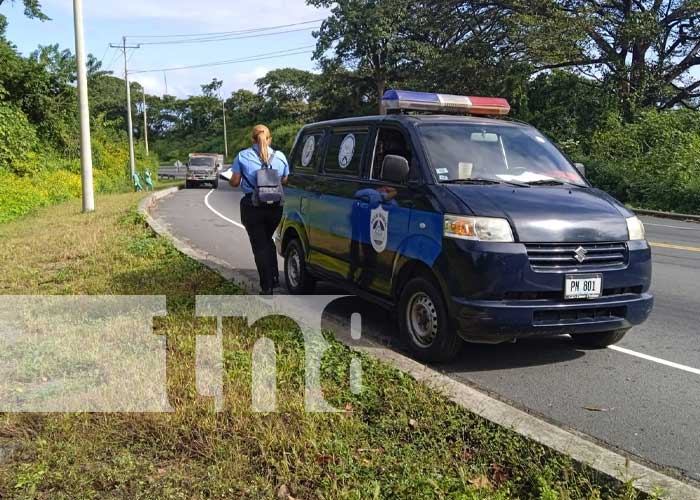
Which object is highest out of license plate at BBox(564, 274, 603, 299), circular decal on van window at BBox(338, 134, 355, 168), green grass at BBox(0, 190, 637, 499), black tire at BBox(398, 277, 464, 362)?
circular decal on van window at BBox(338, 134, 355, 168)

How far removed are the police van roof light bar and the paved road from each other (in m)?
2.12

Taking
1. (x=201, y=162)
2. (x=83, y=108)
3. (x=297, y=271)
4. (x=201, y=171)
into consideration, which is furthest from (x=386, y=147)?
(x=201, y=162)

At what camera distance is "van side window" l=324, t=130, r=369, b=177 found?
6297mm

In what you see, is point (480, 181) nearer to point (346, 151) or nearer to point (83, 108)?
point (346, 151)

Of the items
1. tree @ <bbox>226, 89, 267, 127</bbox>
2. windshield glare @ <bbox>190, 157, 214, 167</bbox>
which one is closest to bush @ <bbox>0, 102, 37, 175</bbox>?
windshield glare @ <bbox>190, 157, 214, 167</bbox>

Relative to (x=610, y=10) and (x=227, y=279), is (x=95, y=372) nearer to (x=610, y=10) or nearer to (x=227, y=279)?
(x=227, y=279)

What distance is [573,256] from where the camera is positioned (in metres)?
4.78

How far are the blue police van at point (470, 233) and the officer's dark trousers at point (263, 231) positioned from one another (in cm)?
50

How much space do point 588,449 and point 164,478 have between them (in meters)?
2.22

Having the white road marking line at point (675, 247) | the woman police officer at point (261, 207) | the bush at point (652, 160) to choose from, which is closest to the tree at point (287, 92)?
the bush at point (652, 160)

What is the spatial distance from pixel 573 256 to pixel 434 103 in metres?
2.57

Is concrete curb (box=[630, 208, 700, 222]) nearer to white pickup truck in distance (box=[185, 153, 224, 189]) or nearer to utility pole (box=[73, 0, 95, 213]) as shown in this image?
utility pole (box=[73, 0, 95, 213])

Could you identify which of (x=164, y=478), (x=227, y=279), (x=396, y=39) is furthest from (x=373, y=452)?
(x=396, y=39)

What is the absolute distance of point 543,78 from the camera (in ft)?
102
